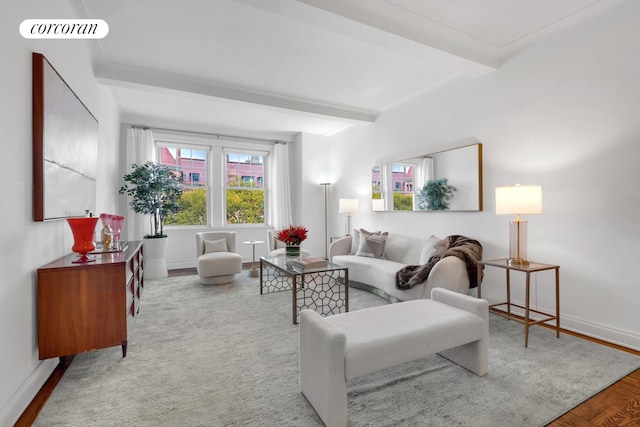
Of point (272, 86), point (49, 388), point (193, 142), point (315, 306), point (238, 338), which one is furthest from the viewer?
point (193, 142)

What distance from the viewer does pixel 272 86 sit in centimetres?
447

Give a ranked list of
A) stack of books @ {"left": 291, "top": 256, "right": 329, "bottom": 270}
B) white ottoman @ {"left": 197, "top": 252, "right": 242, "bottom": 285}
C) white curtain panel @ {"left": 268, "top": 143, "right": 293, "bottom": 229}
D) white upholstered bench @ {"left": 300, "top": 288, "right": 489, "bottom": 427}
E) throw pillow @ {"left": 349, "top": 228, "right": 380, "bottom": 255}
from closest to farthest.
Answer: white upholstered bench @ {"left": 300, "top": 288, "right": 489, "bottom": 427} → stack of books @ {"left": 291, "top": 256, "right": 329, "bottom": 270} → white ottoman @ {"left": 197, "top": 252, "right": 242, "bottom": 285} → throw pillow @ {"left": 349, "top": 228, "right": 380, "bottom": 255} → white curtain panel @ {"left": 268, "top": 143, "right": 293, "bottom": 229}

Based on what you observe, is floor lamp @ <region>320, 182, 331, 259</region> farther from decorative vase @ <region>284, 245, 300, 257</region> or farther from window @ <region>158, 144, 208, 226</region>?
decorative vase @ <region>284, 245, 300, 257</region>

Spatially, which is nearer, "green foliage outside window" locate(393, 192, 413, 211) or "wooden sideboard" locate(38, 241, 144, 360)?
"wooden sideboard" locate(38, 241, 144, 360)

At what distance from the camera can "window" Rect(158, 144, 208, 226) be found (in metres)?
6.38

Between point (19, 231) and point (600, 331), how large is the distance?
4.44m

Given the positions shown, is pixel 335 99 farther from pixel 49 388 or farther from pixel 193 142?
pixel 49 388

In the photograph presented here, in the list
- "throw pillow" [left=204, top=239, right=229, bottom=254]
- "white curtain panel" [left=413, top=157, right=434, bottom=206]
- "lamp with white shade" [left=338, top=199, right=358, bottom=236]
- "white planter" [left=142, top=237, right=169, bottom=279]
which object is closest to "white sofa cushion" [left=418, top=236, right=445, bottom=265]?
"white curtain panel" [left=413, top=157, right=434, bottom=206]

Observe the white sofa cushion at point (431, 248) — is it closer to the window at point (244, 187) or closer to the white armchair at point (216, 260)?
the white armchair at point (216, 260)

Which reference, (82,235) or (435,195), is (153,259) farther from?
(435,195)

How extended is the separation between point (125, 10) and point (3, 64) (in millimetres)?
1505

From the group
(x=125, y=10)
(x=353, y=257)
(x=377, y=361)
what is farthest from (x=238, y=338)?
(x=125, y=10)

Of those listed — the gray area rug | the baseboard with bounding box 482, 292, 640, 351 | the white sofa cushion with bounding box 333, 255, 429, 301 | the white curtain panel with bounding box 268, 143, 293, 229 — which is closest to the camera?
the gray area rug

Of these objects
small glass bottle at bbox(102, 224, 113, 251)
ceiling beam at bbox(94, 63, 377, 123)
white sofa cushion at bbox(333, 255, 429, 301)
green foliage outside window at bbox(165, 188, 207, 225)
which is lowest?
white sofa cushion at bbox(333, 255, 429, 301)
